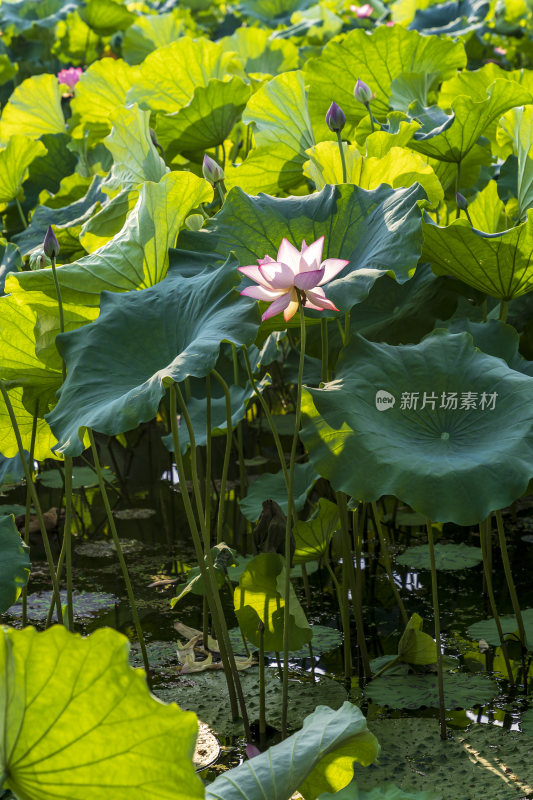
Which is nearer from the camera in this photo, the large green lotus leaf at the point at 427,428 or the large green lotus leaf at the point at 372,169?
the large green lotus leaf at the point at 427,428

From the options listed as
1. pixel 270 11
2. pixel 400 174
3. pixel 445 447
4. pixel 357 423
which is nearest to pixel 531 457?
pixel 445 447

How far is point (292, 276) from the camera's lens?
1318mm

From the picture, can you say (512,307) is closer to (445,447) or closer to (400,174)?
(400,174)

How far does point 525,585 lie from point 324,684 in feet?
2.18

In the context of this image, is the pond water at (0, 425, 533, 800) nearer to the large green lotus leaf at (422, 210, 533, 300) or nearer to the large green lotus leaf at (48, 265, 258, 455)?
the large green lotus leaf at (48, 265, 258, 455)

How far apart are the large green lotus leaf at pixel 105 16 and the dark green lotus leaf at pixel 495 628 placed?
4815 millimetres

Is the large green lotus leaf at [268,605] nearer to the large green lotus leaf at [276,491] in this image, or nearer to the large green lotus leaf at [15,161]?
the large green lotus leaf at [276,491]

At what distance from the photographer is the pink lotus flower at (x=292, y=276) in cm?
131

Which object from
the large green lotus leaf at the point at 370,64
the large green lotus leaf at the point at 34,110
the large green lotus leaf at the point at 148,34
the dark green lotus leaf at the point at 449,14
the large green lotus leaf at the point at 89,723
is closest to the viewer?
the large green lotus leaf at the point at 89,723

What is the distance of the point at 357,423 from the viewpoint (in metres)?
1.42

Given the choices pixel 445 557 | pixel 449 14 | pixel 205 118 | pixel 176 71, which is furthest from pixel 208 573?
pixel 449 14

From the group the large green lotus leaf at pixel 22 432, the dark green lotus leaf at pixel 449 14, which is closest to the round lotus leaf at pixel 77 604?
the large green lotus leaf at pixel 22 432

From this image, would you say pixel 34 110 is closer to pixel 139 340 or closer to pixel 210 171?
pixel 210 171

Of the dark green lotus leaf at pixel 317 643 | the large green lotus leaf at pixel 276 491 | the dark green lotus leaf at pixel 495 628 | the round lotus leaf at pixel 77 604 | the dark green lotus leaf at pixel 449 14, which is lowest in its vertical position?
the round lotus leaf at pixel 77 604
